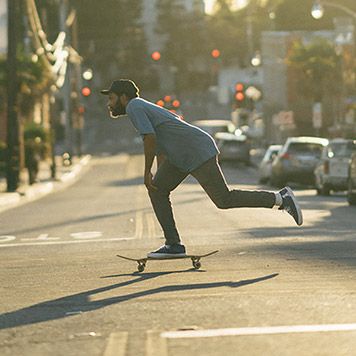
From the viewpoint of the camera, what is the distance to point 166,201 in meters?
13.1

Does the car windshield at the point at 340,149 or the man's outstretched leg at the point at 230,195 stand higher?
the man's outstretched leg at the point at 230,195

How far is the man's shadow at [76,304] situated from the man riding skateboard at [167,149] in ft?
3.32

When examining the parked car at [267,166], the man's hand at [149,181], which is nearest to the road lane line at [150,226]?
the man's hand at [149,181]

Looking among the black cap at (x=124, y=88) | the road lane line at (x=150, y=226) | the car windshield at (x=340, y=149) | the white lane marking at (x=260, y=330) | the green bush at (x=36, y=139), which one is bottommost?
the green bush at (x=36, y=139)

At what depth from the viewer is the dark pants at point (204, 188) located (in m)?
12.9

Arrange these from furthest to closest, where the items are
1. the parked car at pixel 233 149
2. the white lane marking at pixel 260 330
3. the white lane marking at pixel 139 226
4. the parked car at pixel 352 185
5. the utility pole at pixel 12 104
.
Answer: the parked car at pixel 233 149, the utility pole at pixel 12 104, the parked car at pixel 352 185, the white lane marking at pixel 139 226, the white lane marking at pixel 260 330

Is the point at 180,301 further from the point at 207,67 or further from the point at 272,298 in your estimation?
the point at 207,67

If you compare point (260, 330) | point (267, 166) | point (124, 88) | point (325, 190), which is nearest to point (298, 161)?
point (267, 166)

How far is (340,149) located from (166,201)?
23.1 m

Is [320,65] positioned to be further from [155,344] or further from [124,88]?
[155,344]

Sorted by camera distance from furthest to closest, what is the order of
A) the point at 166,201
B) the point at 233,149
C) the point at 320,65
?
the point at 320,65, the point at 233,149, the point at 166,201

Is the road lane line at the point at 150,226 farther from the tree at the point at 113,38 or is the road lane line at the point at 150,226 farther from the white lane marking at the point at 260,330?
the tree at the point at 113,38

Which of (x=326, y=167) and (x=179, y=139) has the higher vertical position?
(x=179, y=139)

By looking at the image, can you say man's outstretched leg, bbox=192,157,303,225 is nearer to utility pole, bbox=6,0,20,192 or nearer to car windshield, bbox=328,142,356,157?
car windshield, bbox=328,142,356,157
